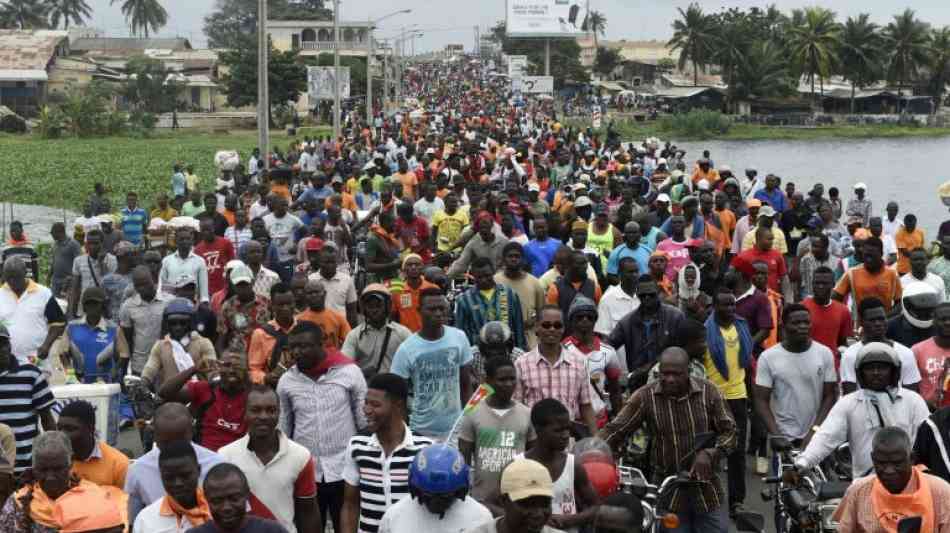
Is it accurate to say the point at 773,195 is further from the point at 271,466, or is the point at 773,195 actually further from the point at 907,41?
the point at 907,41

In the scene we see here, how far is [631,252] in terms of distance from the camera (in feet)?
41.9

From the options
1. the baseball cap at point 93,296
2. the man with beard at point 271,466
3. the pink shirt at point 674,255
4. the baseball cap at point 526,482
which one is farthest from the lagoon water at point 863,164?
the baseball cap at point 526,482

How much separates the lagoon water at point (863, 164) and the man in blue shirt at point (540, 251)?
22273mm

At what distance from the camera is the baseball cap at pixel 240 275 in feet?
34.7

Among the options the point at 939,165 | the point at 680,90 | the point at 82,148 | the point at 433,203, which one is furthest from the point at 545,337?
the point at 680,90

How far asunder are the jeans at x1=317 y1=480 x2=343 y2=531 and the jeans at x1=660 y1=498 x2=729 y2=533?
1714mm

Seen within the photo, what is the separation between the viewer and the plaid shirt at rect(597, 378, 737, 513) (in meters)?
7.39

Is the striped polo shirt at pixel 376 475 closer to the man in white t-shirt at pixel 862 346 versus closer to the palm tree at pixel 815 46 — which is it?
the man in white t-shirt at pixel 862 346

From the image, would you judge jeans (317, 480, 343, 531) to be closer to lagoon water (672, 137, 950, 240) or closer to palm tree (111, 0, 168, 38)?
lagoon water (672, 137, 950, 240)

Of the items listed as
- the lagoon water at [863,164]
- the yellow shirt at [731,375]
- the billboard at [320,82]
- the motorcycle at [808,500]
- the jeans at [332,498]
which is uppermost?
the billboard at [320,82]

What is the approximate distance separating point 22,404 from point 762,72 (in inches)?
4040

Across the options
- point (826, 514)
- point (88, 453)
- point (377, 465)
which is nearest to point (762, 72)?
point (826, 514)

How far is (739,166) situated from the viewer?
6406cm

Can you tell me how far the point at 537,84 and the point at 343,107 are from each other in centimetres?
1896
